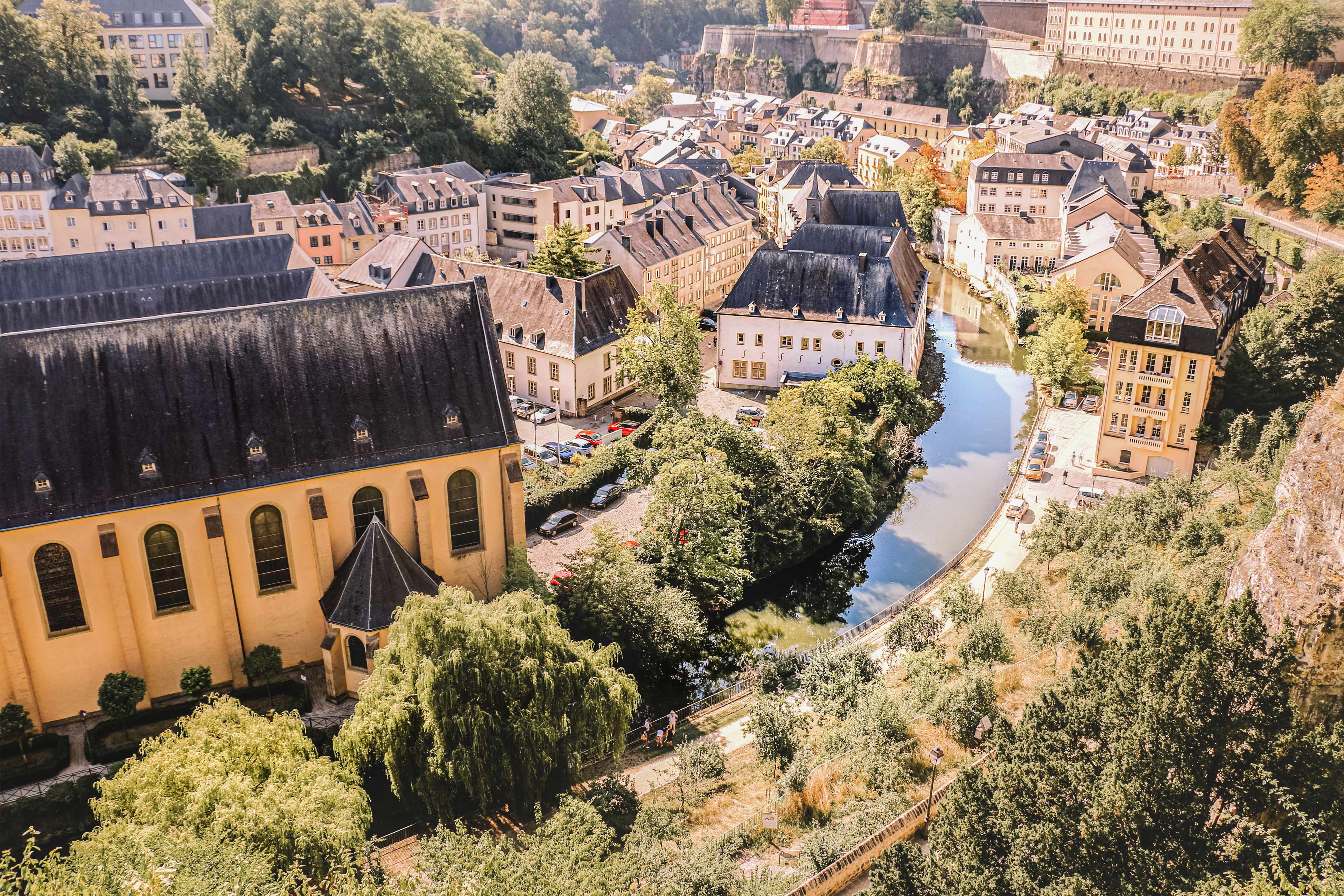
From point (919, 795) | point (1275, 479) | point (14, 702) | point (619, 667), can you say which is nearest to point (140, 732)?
point (14, 702)

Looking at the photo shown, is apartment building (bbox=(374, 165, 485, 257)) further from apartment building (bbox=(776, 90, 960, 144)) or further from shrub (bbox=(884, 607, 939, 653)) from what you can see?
apartment building (bbox=(776, 90, 960, 144))

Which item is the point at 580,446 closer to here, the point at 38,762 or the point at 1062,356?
the point at 38,762

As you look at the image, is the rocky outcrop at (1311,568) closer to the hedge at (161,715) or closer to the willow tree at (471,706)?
the willow tree at (471,706)

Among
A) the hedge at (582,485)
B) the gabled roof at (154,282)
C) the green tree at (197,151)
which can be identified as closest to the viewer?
the hedge at (582,485)

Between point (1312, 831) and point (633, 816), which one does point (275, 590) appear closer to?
point (633, 816)

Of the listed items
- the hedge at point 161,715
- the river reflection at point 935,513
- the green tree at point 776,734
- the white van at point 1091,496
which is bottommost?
the river reflection at point 935,513

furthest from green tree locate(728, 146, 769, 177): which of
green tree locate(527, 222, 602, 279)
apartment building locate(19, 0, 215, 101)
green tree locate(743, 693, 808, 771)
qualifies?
green tree locate(743, 693, 808, 771)

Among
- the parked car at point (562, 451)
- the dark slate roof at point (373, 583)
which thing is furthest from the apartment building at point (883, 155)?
the dark slate roof at point (373, 583)
